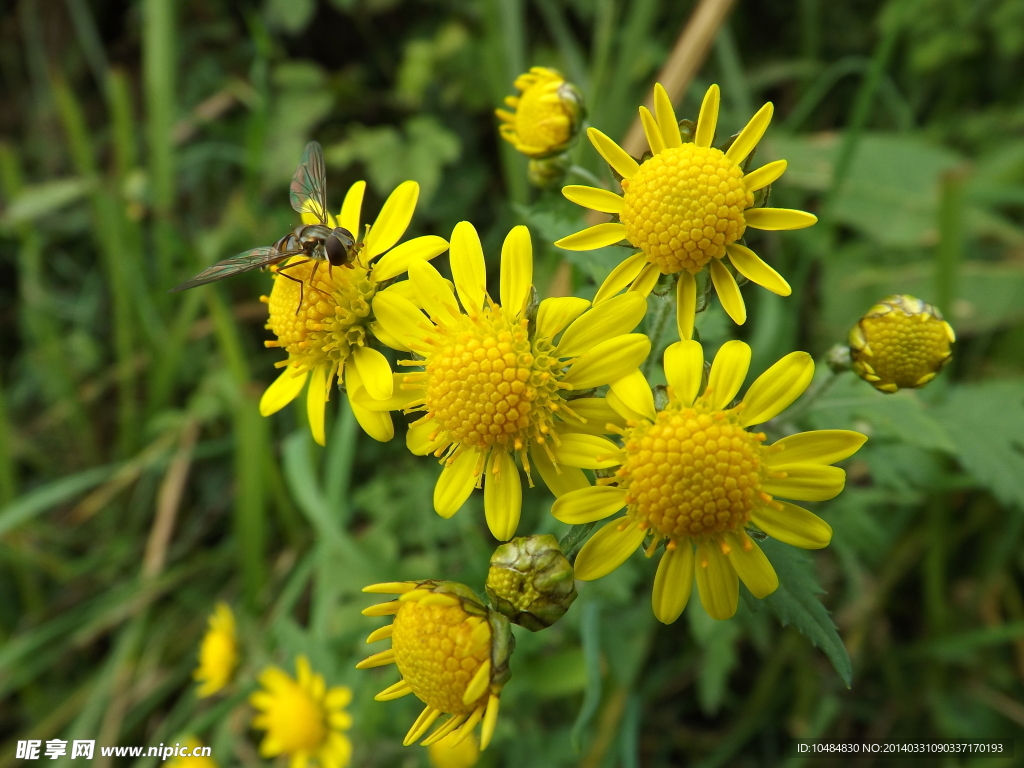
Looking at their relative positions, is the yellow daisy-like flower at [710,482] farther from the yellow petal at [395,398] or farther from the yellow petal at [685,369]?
the yellow petal at [395,398]

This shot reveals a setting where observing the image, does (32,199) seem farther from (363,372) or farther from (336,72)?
(363,372)

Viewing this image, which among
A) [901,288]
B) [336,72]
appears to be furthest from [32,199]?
[901,288]

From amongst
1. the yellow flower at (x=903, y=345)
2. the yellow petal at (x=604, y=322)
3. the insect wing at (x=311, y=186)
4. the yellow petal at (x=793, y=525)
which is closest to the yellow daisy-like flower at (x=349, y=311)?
the insect wing at (x=311, y=186)

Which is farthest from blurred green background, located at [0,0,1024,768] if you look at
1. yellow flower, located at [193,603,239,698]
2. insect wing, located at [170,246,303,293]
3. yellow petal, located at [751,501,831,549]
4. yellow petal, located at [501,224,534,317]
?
insect wing, located at [170,246,303,293]

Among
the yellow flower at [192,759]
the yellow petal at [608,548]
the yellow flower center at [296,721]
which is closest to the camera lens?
the yellow petal at [608,548]

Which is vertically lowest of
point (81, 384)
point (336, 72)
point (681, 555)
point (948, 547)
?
point (948, 547)

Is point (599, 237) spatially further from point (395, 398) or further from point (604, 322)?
point (395, 398)
